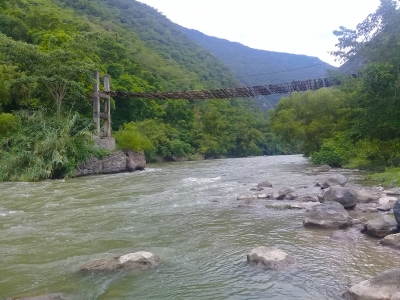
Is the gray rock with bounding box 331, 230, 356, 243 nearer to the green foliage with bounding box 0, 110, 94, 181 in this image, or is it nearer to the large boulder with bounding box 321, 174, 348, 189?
the large boulder with bounding box 321, 174, 348, 189

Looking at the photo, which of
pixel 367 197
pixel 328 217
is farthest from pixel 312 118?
pixel 328 217

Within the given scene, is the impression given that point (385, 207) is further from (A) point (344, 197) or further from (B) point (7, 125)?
(B) point (7, 125)

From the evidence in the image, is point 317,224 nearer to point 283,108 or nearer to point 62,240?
point 62,240

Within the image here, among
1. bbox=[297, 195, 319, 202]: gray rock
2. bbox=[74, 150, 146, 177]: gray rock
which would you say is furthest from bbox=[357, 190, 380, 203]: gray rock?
bbox=[74, 150, 146, 177]: gray rock

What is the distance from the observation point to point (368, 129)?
15938 mm

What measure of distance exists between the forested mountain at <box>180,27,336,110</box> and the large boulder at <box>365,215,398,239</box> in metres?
88.0

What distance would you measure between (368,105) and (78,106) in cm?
1671

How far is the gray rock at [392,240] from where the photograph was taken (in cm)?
483

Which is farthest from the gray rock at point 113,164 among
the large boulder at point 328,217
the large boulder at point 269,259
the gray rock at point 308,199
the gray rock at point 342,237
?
the large boulder at point 269,259

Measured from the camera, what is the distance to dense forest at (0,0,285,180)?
1716 centimetres

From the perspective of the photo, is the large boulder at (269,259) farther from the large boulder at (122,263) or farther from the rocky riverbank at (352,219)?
the large boulder at (122,263)

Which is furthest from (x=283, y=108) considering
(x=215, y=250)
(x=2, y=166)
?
(x=215, y=250)

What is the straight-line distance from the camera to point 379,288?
3281 mm

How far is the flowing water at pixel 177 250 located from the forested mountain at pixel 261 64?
8632cm
